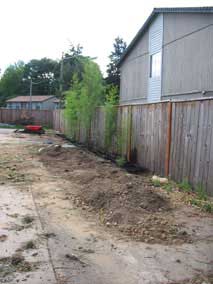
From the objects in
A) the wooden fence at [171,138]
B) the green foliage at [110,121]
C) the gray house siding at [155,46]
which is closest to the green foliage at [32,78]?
the gray house siding at [155,46]

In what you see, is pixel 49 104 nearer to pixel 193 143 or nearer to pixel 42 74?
pixel 42 74

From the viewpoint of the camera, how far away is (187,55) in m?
18.2

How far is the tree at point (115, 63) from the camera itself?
54.7 m

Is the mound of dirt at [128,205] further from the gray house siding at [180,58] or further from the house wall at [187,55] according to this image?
the gray house siding at [180,58]

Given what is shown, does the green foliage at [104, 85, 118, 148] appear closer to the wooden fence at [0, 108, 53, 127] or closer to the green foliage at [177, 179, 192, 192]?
the green foliage at [177, 179, 192, 192]

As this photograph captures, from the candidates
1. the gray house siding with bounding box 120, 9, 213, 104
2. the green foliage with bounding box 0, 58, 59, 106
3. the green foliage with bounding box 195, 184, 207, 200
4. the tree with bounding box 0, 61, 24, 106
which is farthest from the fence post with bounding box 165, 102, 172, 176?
the tree with bounding box 0, 61, 24, 106

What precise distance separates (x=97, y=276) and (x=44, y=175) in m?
6.33

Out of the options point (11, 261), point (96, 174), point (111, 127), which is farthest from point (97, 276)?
point (111, 127)

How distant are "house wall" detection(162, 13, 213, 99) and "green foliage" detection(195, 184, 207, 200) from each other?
9.27 meters

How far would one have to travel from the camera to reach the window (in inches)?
832

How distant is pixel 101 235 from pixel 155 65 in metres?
17.7

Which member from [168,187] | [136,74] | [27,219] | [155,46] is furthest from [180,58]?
[27,219]

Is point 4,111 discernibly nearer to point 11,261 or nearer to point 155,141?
point 155,141

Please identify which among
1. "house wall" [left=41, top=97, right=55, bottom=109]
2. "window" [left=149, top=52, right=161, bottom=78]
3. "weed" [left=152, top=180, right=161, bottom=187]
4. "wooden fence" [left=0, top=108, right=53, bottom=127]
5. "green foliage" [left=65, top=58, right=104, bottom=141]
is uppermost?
"window" [left=149, top=52, right=161, bottom=78]
